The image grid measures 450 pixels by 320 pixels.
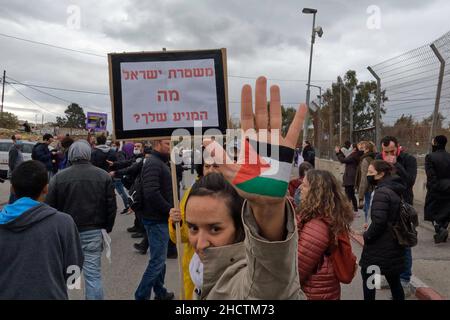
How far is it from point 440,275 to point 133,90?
185 inches

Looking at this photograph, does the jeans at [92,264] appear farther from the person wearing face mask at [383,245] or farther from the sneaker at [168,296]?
the person wearing face mask at [383,245]

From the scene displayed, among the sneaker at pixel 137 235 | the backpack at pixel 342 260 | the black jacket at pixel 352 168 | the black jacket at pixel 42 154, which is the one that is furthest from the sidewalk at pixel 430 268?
the black jacket at pixel 42 154

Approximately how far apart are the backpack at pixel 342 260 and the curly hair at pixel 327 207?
0.20 feet

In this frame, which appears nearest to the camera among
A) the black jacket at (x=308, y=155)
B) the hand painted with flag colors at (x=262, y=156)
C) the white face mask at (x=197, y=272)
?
the hand painted with flag colors at (x=262, y=156)

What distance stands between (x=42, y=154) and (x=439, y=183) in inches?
356

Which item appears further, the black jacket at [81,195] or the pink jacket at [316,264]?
the black jacket at [81,195]

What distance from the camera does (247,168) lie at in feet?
4.14

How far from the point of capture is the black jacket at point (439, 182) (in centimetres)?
698

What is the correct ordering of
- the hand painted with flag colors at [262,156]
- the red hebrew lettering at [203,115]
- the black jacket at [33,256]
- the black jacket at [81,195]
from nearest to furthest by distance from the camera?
the hand painted with flag colors at [262,156], the black jacket at [33,256], the red hebrew lettering at [203,115], the black jacket at [81,195]

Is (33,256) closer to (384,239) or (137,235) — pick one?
(384,239)

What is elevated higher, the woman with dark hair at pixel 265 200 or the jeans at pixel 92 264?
the woman with dark hair at pixel 265 200

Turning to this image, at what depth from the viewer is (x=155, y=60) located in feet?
10.9

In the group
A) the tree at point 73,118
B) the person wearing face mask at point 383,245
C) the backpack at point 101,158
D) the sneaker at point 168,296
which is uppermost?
the tree at point 73,118

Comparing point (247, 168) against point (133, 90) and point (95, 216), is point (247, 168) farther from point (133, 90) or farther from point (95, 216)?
point (95, 216)
